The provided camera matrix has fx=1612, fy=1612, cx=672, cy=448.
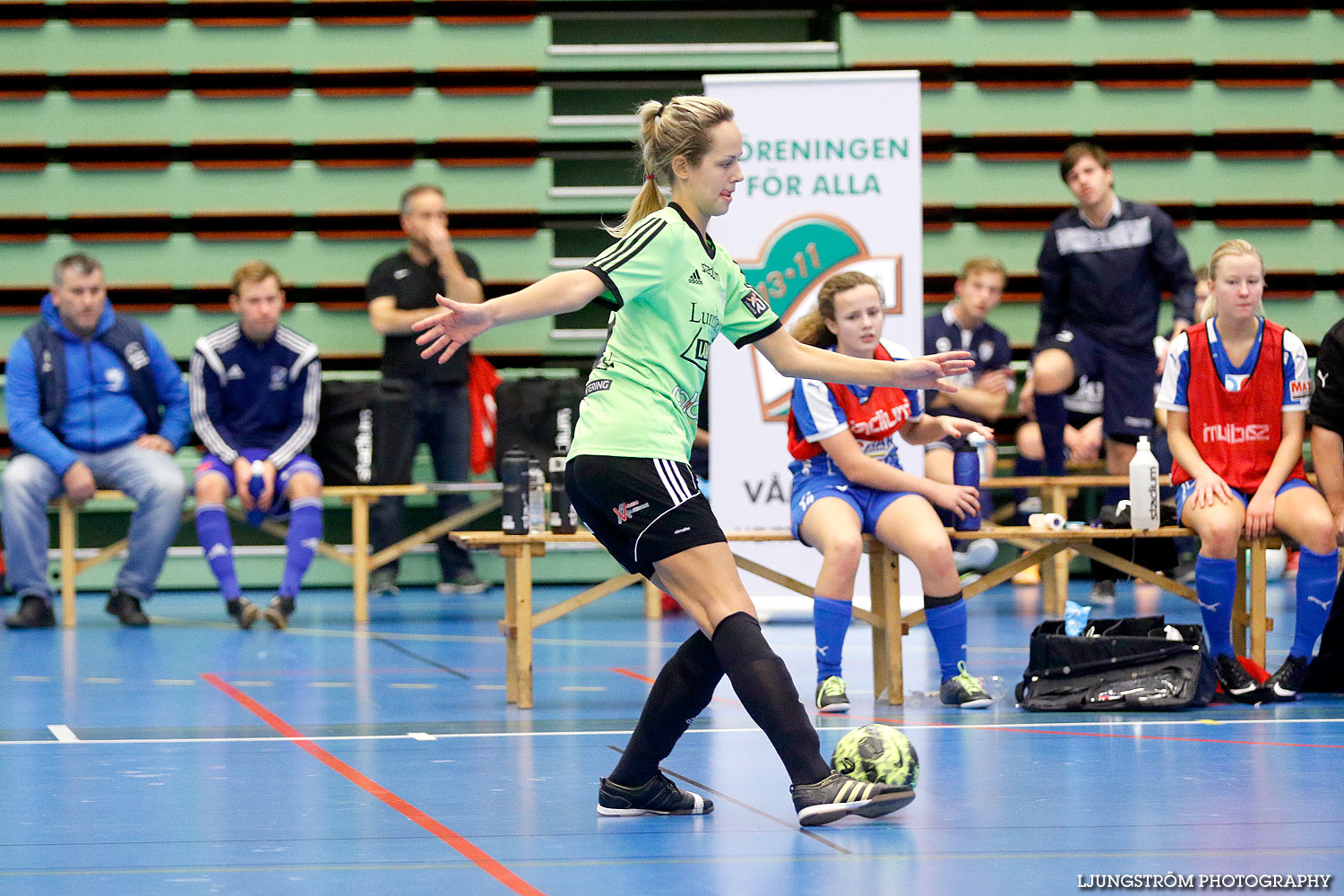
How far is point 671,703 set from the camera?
11.5 ft

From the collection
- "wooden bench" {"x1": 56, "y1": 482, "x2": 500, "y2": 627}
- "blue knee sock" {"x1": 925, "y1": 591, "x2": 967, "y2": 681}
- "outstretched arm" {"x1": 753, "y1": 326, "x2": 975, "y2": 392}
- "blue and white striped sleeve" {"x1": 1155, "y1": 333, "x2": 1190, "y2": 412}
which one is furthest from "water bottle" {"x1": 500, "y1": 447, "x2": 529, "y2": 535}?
"wooden bench" {"x1": 56, "y1": 482, "x2": 500, "y2": 627}

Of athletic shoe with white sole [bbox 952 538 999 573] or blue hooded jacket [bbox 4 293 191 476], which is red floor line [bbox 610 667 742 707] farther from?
blue hooded jacket [bbox 4 293 191 476]

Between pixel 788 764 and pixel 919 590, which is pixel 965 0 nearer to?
pixel 919 590

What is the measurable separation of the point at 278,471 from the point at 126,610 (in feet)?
3.25

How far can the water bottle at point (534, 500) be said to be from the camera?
18.4 feet

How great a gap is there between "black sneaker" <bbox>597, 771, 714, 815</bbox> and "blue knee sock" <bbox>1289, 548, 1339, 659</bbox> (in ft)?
8.57

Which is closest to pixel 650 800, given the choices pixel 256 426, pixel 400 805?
pixel 400 805

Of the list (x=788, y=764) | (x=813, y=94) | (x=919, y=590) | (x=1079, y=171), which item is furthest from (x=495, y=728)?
(x=1079, y=171)

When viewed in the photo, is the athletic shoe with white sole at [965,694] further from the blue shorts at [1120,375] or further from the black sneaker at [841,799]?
the blue shorts at [1120,375]

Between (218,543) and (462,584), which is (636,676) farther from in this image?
(462,584)

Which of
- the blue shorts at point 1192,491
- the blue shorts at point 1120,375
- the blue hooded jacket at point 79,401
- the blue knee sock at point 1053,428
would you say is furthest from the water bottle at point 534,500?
the blue shorts at point 1120,375

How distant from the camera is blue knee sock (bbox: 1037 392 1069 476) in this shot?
8406mm

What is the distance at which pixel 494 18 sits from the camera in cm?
976

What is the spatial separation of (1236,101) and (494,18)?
458 cm
